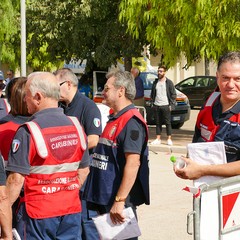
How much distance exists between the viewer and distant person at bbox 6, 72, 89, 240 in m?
4.70

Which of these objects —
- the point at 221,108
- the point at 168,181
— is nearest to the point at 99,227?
the point at 221,108

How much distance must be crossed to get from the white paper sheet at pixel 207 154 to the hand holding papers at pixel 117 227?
1.36 m

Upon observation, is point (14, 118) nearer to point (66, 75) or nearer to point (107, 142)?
point (107, 142)

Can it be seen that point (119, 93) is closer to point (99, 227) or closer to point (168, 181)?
point (99, 227)

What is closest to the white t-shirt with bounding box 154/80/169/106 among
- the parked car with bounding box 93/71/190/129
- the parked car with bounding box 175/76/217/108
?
the parked car with bounding box 93/71/190/129

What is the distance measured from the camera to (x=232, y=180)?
4234 mm

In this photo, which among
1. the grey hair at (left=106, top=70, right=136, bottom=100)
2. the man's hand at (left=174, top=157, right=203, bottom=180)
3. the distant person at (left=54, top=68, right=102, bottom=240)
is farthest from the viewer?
the distant person at (left=54, top=68, right=102, bottom=240)

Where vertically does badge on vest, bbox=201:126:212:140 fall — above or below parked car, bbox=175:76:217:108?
above

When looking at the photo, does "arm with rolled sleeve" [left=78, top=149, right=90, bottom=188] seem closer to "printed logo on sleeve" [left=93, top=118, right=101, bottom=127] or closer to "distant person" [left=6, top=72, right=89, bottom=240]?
"distant person" [left=6, top=72, right=89, bottom=240]

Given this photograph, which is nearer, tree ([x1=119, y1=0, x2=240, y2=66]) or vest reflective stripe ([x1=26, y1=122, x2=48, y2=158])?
vest reflective stripe ([x1=26, y1=122, x2=48, y2=158])

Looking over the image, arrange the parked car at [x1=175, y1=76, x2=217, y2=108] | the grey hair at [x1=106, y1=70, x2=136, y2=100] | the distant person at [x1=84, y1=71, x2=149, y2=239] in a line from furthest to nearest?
the parked car at [x1=175, y1=76, x2=217, y2=108] → the grey hair at [x1=106, y1=70, x2=136, y2=100] → the distant person at [x1=84, y1=71, x2=149, y2=239]

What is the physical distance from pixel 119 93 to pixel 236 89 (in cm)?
153

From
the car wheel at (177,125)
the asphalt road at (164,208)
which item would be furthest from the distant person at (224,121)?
the car wheel at (177,125)

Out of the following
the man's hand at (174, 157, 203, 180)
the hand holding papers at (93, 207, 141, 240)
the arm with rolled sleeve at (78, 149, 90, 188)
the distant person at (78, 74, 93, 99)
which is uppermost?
the man's hand at (174, 157, 203, 180)
